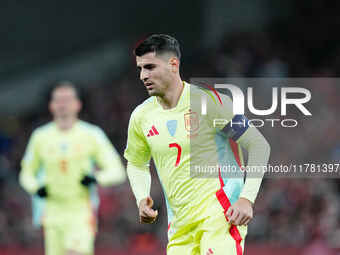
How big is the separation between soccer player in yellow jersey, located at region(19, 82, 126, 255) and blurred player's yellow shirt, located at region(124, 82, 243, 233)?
9.71 ft

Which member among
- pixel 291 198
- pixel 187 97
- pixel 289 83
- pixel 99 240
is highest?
pixel 187 97

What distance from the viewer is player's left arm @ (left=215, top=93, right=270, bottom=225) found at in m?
5.10

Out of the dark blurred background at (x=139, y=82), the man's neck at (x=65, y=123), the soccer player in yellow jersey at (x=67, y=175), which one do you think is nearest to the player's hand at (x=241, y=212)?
the soccer player in yellow jersey at (x=67, y=175)

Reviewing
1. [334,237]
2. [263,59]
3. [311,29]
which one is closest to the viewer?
[334,237]

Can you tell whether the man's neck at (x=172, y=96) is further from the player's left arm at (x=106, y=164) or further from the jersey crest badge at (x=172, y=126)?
the player's left arm at (x=106, y=164)

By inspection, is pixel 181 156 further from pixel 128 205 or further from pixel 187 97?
pixel 128 205

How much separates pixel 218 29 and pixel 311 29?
2176 mm

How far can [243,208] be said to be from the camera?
16.7 feet

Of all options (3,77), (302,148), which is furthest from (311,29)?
(3,77)

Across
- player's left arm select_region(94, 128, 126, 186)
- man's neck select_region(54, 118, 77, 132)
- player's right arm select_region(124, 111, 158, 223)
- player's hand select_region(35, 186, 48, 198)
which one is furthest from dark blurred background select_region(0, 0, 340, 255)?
player's right arm select_region(124, 111, 158, 223)

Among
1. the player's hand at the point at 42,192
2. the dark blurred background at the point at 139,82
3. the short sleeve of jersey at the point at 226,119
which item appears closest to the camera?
the short sleeve of jersey at the point at 226,119

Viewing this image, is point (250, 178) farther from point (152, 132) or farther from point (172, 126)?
point (152, 132)

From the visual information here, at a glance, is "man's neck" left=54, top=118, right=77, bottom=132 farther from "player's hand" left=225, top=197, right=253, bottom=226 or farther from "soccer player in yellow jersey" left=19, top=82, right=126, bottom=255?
"player's hand" left=225, top=197, right=253, bottom=226

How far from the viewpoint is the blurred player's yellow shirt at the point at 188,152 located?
17.8ft
